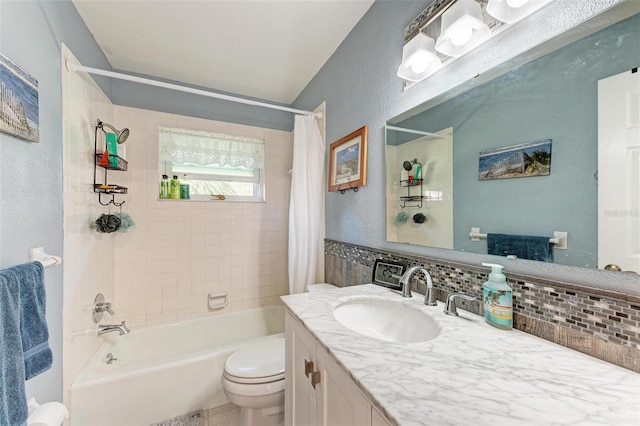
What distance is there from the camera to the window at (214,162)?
7.36 ft

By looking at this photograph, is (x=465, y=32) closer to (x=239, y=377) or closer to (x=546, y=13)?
(x=546, y=13)

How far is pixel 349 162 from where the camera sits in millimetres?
1680

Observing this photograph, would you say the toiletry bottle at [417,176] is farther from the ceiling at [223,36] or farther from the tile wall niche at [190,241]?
the tile wall niche at [190,241]

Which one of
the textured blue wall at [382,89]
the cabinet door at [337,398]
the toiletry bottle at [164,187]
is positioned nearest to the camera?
the cabinet door at [337,398]

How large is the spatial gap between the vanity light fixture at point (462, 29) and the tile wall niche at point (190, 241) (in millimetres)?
1915

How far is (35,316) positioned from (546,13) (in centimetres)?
195

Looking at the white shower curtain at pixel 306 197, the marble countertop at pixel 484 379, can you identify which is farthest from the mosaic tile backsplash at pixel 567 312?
the white shower curtain at pixel 306 197

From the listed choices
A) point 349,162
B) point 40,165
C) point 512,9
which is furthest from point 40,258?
point 512,9

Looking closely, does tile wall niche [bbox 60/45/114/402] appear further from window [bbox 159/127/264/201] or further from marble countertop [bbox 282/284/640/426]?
marble countertop [bbox 282/284/640/426]

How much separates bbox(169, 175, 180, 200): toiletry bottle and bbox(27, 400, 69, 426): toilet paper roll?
155 cm

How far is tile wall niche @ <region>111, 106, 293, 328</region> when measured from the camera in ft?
6.84

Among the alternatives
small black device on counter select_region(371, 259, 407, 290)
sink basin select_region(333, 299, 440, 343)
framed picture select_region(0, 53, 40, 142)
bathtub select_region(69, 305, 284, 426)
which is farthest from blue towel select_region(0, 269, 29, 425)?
small black device on counter select_region(371, 259, 407, 290)

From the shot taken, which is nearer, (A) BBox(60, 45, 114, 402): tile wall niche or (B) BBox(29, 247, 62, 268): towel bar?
(B) BBox(29, 247, 62, 268): towel bar

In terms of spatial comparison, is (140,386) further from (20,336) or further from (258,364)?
(20,336)
